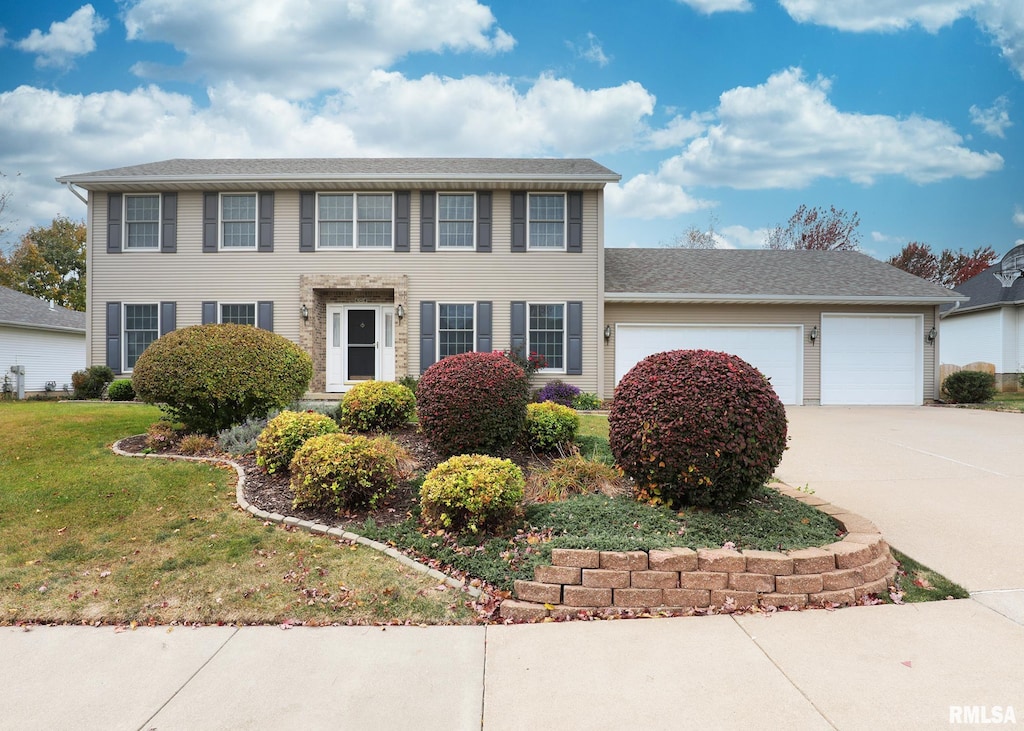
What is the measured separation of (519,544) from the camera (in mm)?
3525

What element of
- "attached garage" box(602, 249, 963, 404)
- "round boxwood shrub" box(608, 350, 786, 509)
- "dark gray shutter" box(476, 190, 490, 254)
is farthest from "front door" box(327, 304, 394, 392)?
"round boxwood shrub" box(608, 350, 786, 509)

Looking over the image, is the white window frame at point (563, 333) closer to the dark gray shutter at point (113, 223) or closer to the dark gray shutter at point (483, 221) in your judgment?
the dark gray shutter at point (483, 221)

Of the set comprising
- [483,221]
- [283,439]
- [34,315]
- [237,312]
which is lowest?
[283,439]

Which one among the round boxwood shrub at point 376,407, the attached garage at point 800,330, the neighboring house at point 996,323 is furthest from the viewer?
the neighboring house at point 996,323

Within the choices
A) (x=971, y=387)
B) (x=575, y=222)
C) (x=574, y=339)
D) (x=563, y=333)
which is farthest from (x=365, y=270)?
(x=971, y=387)

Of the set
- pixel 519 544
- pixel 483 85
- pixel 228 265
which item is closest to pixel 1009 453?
pixel 519 544

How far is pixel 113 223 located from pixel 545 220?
34.3ft

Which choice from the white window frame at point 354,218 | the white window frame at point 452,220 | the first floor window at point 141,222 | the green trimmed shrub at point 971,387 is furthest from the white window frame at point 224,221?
the green trimmed shrub at point 971,387

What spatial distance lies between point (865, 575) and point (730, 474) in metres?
0.95

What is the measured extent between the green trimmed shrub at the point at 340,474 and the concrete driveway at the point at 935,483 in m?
4.03

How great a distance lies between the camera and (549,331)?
12.5 metres

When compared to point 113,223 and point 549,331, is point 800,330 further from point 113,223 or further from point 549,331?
point 113,223

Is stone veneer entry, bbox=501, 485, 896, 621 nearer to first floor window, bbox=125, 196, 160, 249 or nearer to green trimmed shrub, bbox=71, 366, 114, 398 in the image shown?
green trimmed shrub, bbox=71, 366, 114, 398

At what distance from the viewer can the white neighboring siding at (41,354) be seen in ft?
52.0
